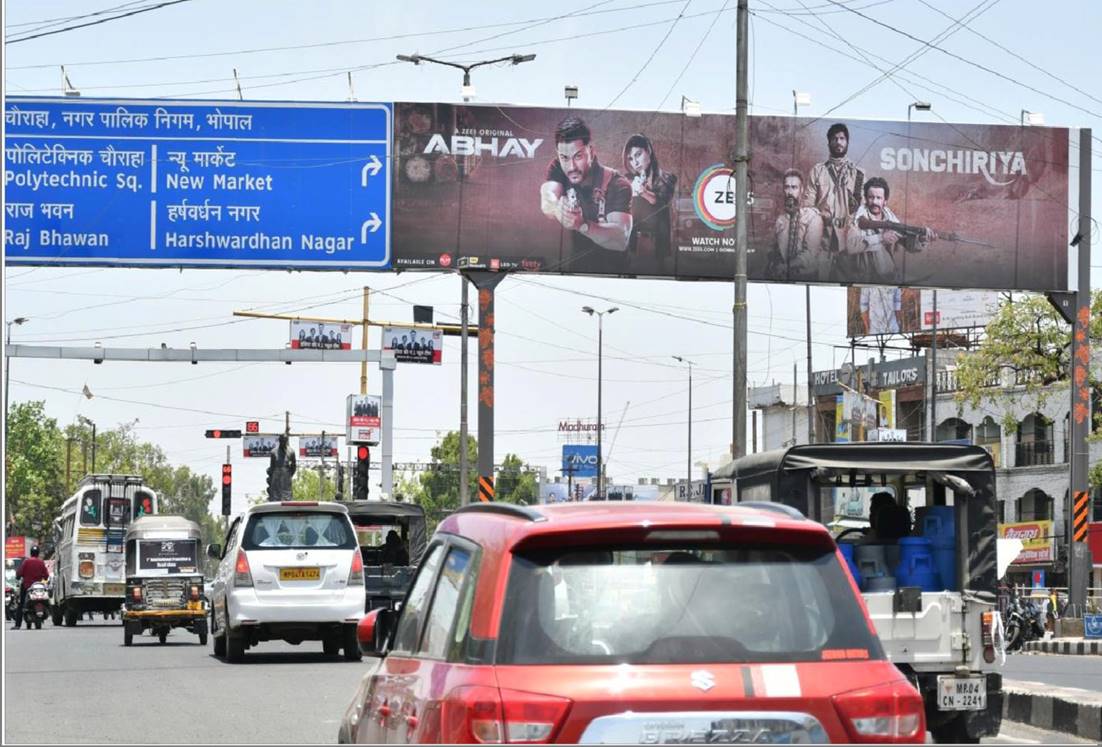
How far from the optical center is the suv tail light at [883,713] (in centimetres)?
549

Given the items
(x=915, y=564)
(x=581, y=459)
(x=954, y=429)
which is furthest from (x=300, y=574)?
(x=581, y=459)

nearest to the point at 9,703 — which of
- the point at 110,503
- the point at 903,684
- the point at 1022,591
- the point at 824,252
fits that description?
the point at 903,684

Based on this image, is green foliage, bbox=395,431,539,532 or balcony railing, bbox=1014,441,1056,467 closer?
balcony railing, bbox=1014,441,1056,467

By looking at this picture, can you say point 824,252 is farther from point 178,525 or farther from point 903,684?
point 903,684

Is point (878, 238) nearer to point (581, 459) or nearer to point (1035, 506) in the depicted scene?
point (1035, 506)

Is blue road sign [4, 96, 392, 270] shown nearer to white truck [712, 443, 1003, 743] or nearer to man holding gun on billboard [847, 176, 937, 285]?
man holding gun on billboard [847, 176, 937, 285]

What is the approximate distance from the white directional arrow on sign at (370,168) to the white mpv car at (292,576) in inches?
486

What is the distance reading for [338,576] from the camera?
22.4 metres

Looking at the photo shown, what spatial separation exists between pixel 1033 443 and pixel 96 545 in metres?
38.3

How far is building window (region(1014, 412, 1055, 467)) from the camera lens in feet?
225

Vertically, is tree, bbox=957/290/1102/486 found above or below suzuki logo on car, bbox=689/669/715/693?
above

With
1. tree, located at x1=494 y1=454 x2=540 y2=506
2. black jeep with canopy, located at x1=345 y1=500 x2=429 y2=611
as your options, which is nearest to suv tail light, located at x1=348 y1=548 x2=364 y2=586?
black jeep with canopy, located at x1=345 y1=500 x2=429 y2=611

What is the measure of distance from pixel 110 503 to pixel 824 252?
19832 mm

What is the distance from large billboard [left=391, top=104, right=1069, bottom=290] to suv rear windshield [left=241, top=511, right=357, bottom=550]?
1228 centimetres
